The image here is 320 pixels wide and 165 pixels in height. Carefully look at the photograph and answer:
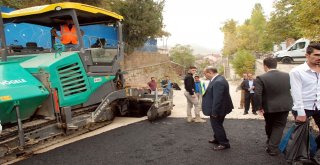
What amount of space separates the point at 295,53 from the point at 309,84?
62.7ft

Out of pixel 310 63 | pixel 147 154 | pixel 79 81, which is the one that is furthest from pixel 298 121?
pixel 79 81

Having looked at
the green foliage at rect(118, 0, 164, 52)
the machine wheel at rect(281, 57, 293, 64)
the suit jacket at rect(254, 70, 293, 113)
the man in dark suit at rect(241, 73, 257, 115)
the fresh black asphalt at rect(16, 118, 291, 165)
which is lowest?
the fresh black asphalt at rect(16, 118, 291, 165)

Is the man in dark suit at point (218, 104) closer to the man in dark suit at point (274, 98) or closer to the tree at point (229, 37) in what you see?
the man in dark suit at point (274, 98)

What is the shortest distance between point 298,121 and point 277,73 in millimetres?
1074

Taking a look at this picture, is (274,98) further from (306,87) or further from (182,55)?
(182,55)

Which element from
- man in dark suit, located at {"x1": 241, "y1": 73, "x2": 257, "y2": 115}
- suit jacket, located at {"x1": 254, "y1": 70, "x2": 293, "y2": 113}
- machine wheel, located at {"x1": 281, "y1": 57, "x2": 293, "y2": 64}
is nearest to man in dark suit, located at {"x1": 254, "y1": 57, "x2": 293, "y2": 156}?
suit jacket, located at {"x1": 254, "y1": 70, "x2": 293, "y2": 113}

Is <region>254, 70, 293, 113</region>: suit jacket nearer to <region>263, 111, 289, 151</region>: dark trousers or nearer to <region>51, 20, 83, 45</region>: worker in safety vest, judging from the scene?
<region>263, 111, 289, 151</region>: dark trousers

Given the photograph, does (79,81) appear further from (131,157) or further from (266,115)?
(266,115)

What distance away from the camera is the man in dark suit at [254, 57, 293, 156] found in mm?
4836

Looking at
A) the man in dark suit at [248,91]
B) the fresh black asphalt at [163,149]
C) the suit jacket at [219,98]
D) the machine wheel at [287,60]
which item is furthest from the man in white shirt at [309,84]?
the machine wheel at [287,60]

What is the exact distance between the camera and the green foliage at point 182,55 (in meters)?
58.8

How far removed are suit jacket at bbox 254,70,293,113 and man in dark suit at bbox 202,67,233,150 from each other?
0.60 meters

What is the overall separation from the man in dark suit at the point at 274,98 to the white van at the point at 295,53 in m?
17.9

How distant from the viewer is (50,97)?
18.6 feet
